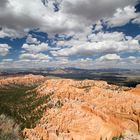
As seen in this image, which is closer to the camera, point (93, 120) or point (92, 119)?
point (93, 120)

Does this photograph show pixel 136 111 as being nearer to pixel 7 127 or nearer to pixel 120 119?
pixel 120 119

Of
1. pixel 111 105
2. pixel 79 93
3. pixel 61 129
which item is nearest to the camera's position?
pixel 61 129

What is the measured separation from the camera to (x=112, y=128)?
12962 centimetres

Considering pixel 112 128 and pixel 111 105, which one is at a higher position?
pixel 111 105

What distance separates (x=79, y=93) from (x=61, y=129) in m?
57.6

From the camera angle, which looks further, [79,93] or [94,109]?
[79,93]

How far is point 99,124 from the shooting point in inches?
5030

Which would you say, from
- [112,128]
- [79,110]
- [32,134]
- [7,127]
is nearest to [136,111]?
[112,128]

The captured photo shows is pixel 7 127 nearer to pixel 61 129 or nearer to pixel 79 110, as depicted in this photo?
pixel 61 129

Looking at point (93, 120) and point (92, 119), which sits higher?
point (92, 119)

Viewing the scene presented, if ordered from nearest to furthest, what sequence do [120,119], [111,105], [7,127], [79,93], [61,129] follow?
[7,127] < [61,129] < [120,119] < [111,105] < [79,93]

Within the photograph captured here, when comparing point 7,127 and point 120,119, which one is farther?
point 120,119

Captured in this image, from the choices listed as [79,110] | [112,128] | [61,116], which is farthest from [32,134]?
[112,128]

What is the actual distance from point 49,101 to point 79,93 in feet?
71.5
